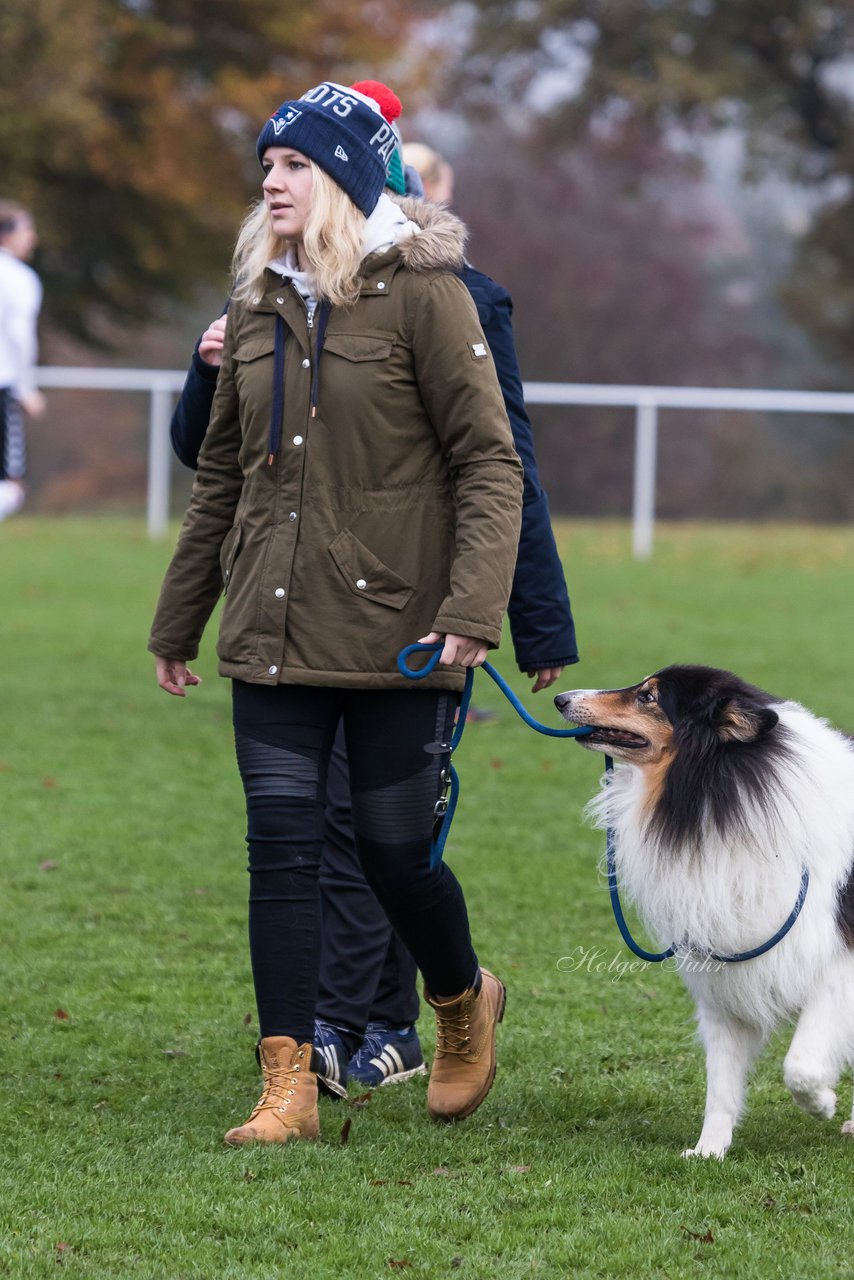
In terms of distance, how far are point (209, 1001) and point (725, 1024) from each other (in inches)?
66.0

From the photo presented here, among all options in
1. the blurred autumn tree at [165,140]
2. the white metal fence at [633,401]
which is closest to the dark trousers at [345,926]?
the white metal fence at [633,401]

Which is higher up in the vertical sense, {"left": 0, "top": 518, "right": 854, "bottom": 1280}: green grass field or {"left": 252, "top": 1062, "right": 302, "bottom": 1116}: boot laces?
{"left": 252, "top": 1062, "right": 302, "bottom": 1116}: boot laces

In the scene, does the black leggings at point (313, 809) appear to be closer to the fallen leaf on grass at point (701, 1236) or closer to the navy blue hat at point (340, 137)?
the fallen leaf on grass at point (701, 1236)

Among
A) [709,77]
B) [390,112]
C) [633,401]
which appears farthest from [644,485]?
[390,112]

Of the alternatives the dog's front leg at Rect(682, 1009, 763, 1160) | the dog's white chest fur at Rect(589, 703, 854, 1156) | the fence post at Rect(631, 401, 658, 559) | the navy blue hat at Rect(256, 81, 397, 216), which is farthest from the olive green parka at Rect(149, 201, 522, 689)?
the fence post at Rect(631, 401, 658, 559)

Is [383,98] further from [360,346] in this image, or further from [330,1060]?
[330,1060]

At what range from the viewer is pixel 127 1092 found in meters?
4.04

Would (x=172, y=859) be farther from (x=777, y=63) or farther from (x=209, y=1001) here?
(x=777, y=63)

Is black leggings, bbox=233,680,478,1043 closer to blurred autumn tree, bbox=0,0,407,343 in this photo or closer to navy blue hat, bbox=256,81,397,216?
navy blue hat, bbox=256,81,397,216

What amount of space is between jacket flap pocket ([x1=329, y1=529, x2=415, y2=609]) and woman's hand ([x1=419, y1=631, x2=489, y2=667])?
0.11 metres

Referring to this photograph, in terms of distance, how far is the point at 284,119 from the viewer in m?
3.52

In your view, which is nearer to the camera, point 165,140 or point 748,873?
point 748,873

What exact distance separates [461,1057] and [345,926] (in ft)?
1.62

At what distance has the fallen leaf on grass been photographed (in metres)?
3.10
